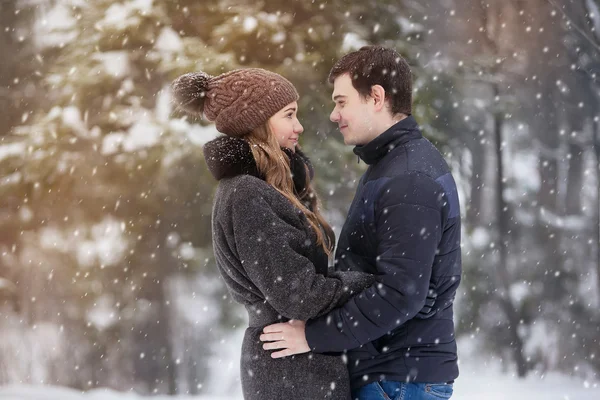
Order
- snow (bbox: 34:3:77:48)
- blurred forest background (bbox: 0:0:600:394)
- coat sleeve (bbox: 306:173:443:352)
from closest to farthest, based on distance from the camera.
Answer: coat sleeve (bbox: 306:173:443:352) < blurred forest background (bbox: 0:0:600:394) < snow (bbox: 34:3:77:48)

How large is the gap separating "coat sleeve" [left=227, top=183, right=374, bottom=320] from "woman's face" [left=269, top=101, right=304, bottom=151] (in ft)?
1.21

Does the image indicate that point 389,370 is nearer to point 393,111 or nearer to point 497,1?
point 393,111

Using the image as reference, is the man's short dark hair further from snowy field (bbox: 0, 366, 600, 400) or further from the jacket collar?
snowy field (bbox: 0, 366, 600, 400)

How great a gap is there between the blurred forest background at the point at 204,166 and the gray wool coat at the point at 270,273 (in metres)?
3.49

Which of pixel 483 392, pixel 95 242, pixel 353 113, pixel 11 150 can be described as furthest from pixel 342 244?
pixel 11 150

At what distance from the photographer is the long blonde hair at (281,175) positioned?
1967mm

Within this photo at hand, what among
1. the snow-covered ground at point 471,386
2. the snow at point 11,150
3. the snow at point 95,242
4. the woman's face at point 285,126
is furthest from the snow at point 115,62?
the woman's face at point 285,126

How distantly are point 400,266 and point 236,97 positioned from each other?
82 centimetres

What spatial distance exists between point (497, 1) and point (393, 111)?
464 cm

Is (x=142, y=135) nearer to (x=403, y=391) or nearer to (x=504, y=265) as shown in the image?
(x=504, y=265)

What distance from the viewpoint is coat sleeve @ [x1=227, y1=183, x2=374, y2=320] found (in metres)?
1.78

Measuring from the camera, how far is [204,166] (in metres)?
5.53

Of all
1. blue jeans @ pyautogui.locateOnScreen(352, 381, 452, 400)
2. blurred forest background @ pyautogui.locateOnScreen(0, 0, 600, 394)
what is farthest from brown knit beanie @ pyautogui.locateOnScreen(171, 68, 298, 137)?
blurred forest background @ pyautogui.locateOnScreen(0, 0, 600, 394)

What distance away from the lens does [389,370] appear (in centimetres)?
190
